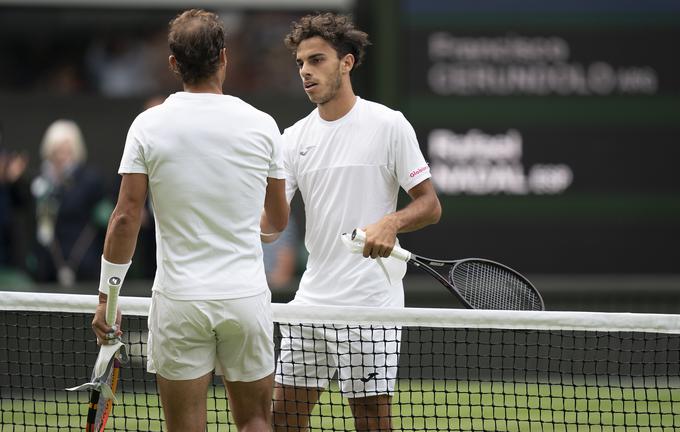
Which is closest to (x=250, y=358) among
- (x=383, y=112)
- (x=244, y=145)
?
(x=244, y=145)

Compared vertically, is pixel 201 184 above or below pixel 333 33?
below

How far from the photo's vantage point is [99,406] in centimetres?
452

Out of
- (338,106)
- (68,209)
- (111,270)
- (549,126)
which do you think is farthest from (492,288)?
(68,209)

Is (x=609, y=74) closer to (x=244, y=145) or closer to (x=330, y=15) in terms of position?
(x=330, y=15)

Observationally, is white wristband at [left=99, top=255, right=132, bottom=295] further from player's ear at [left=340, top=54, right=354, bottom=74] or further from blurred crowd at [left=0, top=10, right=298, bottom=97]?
blurred crowd at [left=0, top=10, right=298, bottom=97]

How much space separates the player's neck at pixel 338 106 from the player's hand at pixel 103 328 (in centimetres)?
120

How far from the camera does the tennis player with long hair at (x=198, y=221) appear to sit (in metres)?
4.02

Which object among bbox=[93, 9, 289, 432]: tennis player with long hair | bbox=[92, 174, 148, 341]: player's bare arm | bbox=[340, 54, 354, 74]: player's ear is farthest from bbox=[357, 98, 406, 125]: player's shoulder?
Result: bbox=[92, 174, 148, 341]: player's bare arm

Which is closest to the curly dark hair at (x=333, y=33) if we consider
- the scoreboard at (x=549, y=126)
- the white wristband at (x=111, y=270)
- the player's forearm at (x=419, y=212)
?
the player's forearm at (x=419, y=212)

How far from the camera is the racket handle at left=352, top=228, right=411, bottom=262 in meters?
4.55

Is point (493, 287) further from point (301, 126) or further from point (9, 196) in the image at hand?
point (9, 196)

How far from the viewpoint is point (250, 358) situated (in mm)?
4145

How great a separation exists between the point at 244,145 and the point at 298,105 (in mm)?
5145

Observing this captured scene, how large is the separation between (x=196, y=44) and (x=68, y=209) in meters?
5.05
